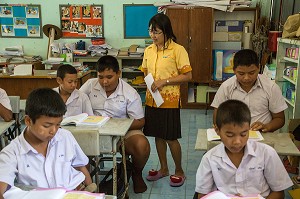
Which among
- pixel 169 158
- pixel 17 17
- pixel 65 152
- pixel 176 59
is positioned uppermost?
pixel 17 17

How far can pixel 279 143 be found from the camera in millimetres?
2145

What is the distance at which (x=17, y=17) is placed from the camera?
614 cm

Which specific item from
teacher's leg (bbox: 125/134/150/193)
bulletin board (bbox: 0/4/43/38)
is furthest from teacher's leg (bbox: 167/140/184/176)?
bulletin board (bbox: 0/4/43/38)

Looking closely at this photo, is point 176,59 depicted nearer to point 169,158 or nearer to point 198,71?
point 169,158

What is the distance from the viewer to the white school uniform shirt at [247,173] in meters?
1.59

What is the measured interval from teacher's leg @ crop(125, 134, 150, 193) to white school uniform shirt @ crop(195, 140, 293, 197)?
1.25m

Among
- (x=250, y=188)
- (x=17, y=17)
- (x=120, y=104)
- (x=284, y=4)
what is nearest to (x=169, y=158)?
(x=120, y=104)

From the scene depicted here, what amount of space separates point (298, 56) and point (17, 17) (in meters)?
4.98

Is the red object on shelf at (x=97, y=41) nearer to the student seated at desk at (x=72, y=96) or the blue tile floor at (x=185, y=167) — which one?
the blue tile floor at (x=185, y=167)

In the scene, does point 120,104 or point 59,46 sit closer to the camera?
point 120,104

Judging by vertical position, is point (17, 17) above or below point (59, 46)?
above

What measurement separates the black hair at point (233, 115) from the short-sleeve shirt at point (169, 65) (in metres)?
1.35

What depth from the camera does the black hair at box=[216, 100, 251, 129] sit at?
1.51m

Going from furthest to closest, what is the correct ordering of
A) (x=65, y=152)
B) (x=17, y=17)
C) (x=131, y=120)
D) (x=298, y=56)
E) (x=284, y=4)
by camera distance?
(x=17, y=17) → (x=284, y=4) → (x=298, y=56) → (x=131, y=120) → (x=65, y=152)
